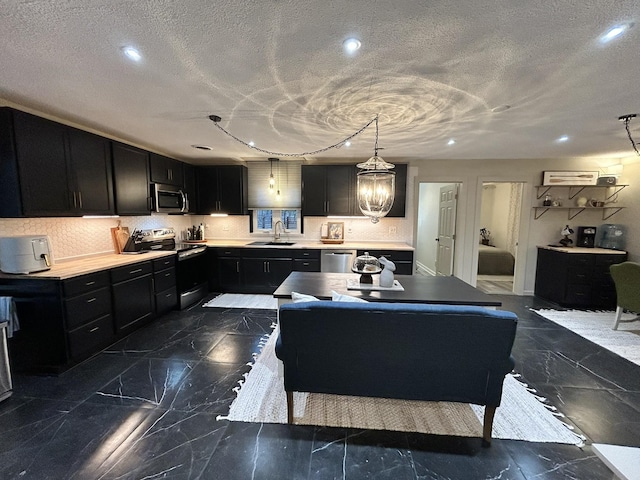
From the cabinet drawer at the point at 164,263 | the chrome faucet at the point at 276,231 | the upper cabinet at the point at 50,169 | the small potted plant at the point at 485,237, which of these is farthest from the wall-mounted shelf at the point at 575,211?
the upper cabinet at the point at 50,169

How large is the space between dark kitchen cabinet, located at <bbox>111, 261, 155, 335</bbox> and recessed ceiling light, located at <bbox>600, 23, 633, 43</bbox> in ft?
14.5

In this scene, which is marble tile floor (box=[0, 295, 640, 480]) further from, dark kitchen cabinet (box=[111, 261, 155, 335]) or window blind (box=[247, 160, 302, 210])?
window blind (box=[247, 160, 302, 210])

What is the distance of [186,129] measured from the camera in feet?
10.7

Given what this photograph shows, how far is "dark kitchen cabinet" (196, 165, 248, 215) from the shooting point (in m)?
5.14

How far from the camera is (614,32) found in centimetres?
148

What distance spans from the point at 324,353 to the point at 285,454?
653 millimetres

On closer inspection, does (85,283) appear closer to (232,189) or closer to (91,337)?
(91,337)

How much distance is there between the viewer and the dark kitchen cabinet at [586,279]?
4.33 meters

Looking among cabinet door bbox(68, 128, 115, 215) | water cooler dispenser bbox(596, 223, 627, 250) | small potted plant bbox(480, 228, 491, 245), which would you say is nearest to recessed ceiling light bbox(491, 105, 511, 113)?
water cooler dispenser bbox(596, 223, 627, 250)

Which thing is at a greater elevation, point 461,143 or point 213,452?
point 461,143

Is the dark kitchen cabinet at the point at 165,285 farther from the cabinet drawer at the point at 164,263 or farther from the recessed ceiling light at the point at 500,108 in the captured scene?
the recessed ceiling light at the point at 500,108

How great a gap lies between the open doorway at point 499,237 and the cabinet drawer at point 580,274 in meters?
1.05

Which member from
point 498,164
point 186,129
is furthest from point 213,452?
→ point 498,164

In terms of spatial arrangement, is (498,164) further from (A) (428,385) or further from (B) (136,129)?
(B) (136,129)
